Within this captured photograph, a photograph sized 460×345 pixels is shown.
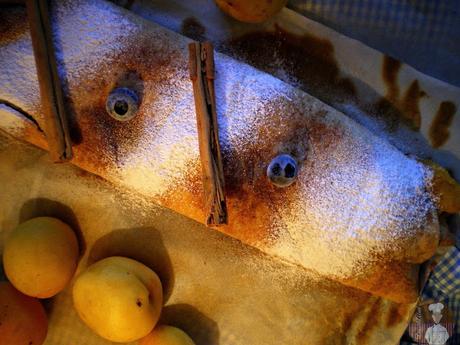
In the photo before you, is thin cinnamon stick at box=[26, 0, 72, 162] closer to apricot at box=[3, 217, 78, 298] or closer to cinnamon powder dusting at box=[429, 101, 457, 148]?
apricot at box=[3, 217, 78, 298]

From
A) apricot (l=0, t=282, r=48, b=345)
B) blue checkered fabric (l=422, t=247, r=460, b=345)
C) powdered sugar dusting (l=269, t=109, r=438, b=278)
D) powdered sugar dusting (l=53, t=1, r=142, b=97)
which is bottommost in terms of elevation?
apricot (l=0, t=282, r=48, b=345)

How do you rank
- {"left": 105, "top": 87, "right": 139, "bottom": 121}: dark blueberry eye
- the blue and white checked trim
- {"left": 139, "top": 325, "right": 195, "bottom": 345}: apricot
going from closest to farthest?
{"left": 105, "top": 87, "right": 139, "bottom": 121}: dark blueberry eye
{"left": 139, "top": 325, "right": 195, "bottom": 345}: apricot
the blue and white checked trim

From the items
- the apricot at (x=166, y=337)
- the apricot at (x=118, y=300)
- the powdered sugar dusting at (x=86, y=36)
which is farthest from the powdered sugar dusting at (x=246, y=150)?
the apricot at (x=166, y=337)

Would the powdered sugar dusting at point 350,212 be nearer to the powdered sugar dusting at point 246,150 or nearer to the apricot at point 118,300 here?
the powdered sugar dusting at point 246,150

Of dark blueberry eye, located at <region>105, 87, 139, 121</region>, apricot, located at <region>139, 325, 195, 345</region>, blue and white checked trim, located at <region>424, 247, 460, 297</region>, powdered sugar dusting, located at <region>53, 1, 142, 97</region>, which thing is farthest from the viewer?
blue and white checked trim, located at <region>424, 247, 460, 297</region>

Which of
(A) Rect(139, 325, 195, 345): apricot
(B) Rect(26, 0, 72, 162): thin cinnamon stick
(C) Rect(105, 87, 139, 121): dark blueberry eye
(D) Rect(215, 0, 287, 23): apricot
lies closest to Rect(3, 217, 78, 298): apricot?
(B) Rect(26, 0, 72, 162): thin cinnamon stick

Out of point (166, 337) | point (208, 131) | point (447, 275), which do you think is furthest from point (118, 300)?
point (447, 275)

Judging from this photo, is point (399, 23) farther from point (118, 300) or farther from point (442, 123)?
point (118, 300)
